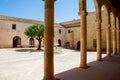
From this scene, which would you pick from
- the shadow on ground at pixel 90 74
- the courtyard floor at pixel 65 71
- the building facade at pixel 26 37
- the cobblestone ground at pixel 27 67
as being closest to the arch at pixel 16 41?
Result: the building facade at pixel 26 37

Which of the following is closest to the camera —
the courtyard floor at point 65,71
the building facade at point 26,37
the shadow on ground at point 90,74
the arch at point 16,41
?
the shadow on ground at point 90,74

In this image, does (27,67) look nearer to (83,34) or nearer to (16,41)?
(83,34)

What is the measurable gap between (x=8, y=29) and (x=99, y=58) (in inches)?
938

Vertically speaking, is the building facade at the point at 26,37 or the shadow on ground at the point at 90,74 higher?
the building facade at the point at 26,37

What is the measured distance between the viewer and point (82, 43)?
846cm

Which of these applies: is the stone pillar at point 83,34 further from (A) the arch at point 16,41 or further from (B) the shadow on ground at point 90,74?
(A) the arch at point 16,41

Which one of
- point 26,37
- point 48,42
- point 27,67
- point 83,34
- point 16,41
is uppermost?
point 26,37

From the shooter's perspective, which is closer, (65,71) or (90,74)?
(90,74)

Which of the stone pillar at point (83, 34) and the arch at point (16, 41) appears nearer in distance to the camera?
the stone pillar at point (83, 34)

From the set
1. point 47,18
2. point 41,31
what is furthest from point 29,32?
point 47,18

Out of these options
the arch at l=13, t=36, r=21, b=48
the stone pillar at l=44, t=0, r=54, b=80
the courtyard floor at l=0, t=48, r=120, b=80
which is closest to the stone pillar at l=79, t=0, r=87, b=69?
the courtyard floor at l=0, t=48, r=120, b=80

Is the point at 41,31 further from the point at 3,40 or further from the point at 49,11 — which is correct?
the point at 49,11

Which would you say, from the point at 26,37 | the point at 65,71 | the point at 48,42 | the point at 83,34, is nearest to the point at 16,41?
the point at 26,37

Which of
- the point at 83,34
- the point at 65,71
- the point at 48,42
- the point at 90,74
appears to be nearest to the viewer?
the point at 48,42
